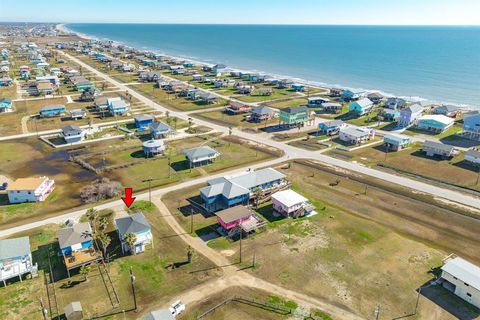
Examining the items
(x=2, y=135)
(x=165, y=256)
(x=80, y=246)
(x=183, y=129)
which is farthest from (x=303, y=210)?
(x=2, y=135)

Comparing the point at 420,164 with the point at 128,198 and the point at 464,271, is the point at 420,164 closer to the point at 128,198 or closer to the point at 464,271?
the point at 464,271

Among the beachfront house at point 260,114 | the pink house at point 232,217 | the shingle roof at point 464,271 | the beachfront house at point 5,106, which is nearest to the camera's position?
the shingle roof at point 464,271

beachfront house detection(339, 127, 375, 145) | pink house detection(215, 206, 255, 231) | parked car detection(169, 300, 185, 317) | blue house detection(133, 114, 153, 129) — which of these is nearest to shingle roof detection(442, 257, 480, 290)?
pink house detection(215, 206, 255, 231)

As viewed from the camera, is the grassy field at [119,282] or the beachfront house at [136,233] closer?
the grassy field at [119,282]

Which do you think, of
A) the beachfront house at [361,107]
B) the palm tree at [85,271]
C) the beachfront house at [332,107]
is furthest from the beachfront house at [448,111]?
the palm tree at [85,271]

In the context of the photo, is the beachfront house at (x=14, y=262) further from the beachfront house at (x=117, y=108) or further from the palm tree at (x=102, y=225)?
the beachfront house at (x=117, y=108)

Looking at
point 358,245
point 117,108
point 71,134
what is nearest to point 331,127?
point 358,245
